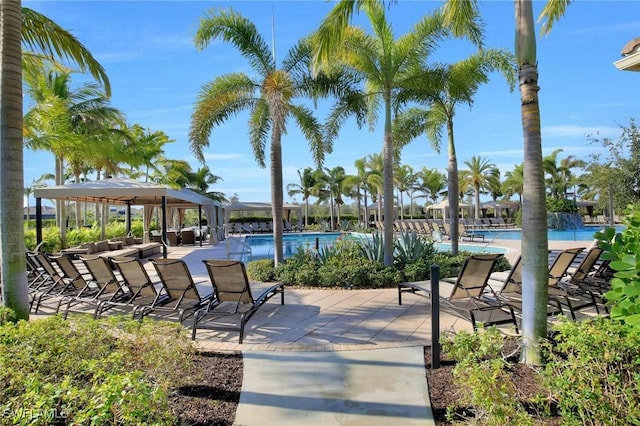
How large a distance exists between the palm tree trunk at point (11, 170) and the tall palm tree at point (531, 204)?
4.89 metres

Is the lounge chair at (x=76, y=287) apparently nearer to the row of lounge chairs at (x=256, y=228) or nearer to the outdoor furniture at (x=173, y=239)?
the outdoor furniture at (x=173, y=239)

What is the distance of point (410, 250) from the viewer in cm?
934

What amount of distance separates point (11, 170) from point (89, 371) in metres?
2.78

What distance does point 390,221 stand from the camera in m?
8.85

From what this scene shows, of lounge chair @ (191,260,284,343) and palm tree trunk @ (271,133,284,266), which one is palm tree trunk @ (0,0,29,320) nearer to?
lounge chair @ (191,260,284,343)

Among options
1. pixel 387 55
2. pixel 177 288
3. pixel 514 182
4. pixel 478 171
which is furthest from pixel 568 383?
pixel 514 182

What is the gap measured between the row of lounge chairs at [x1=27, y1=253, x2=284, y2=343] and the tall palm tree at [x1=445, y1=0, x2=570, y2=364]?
287 centimetres

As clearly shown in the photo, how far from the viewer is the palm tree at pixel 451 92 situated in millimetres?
9656

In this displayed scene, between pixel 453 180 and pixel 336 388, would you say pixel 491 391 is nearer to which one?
pixel 336 388

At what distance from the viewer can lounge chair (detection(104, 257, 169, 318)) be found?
523cm

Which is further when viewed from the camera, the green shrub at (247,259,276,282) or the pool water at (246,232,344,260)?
the pool water at (246,232,344,260)

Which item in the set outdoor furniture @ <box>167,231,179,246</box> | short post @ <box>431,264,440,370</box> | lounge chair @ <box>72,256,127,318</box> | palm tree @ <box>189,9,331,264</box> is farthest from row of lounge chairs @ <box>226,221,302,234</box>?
short post @ <box>431,264,440,370</box>

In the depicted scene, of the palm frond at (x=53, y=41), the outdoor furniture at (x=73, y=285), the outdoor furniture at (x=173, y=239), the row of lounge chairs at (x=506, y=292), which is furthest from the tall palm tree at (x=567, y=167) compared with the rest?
the outdoor furniture at (x=73, y=285)

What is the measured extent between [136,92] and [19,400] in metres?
13.6
